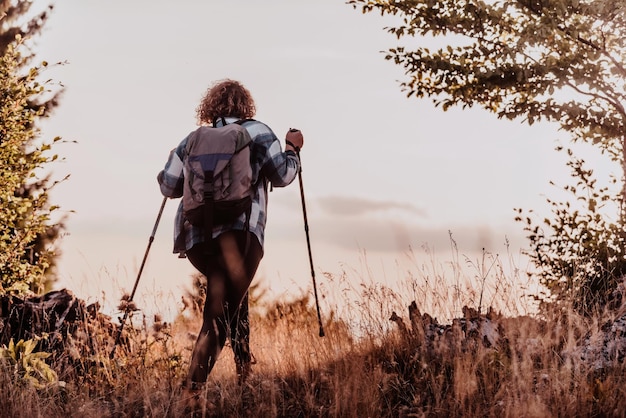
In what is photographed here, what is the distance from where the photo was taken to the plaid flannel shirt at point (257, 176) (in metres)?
5.82

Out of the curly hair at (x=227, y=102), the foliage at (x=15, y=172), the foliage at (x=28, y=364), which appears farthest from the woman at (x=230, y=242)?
the foliage at (x=15, y=172)

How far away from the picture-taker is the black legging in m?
5.72

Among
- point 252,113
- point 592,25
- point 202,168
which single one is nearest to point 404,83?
point 592,25

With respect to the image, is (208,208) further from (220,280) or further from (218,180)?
(220,280)

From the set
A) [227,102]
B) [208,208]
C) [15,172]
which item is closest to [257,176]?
[208,208]

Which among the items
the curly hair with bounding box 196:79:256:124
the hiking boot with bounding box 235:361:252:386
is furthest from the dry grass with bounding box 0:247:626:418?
the curly hair with bounding box 196:79:256:124

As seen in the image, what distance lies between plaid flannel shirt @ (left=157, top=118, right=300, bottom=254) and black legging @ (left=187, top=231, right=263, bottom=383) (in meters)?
0.08

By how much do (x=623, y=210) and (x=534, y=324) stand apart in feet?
11.6

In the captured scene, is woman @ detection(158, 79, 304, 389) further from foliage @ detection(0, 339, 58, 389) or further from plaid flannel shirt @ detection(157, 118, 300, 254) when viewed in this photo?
foliage @ detection(0, 339, 58, 389)

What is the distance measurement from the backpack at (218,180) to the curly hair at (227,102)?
500 mm

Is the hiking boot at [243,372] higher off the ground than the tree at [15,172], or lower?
lower

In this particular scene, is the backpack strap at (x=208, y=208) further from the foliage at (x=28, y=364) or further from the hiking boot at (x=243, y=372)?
the foliage at (x=28, y=364)

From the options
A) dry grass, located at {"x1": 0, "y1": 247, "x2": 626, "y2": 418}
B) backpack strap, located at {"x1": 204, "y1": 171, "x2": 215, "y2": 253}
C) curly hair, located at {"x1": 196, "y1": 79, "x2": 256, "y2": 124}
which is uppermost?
curly hair, located at {"x1": 196, "y1": 79, "x2": 256, "y2": 124}

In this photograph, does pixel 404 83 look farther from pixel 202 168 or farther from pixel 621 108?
pixel 202 168
